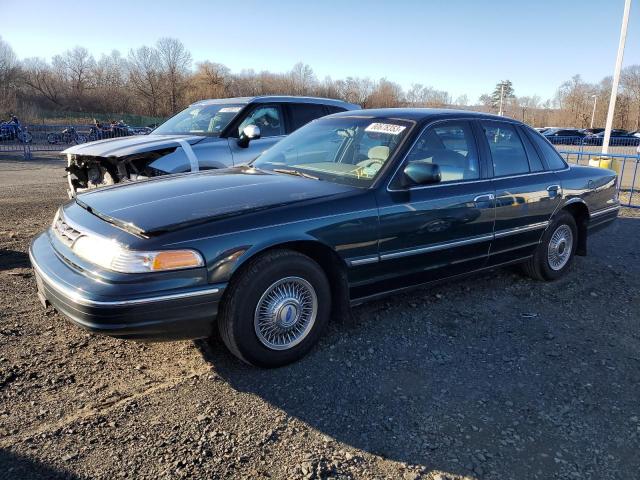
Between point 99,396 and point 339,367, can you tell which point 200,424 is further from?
point 339,367

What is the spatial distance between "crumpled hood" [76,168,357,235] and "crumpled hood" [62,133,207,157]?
2.06m

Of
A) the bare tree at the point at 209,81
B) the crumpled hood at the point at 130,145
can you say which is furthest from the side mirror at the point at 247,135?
the bare tree at the point at 209,81

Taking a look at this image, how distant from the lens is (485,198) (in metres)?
4.14

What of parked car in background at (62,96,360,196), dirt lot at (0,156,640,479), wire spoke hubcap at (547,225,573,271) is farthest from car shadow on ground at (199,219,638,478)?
parked car in background at (62,96,360,196)

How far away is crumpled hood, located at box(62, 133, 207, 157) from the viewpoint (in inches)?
225

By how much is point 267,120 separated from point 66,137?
930 inches

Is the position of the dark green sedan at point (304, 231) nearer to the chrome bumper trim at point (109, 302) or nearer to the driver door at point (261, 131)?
the chrome bumper trim at point (109, 302)

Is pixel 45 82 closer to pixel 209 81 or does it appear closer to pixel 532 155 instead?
pixel 209 81

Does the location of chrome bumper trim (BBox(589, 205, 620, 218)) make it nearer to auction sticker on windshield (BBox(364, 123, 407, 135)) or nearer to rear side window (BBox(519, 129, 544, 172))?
rear side window (BBox(519, 129, 544, 172))

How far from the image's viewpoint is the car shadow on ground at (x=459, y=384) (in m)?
2.54

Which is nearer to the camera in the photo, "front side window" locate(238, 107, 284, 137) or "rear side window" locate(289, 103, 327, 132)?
"front side window" locate(238, 107, 284, 137)

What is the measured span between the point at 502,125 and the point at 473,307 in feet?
5.77

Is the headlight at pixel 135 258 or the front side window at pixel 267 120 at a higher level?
the front side window at pixel 267 120

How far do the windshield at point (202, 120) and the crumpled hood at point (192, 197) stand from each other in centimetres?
299
